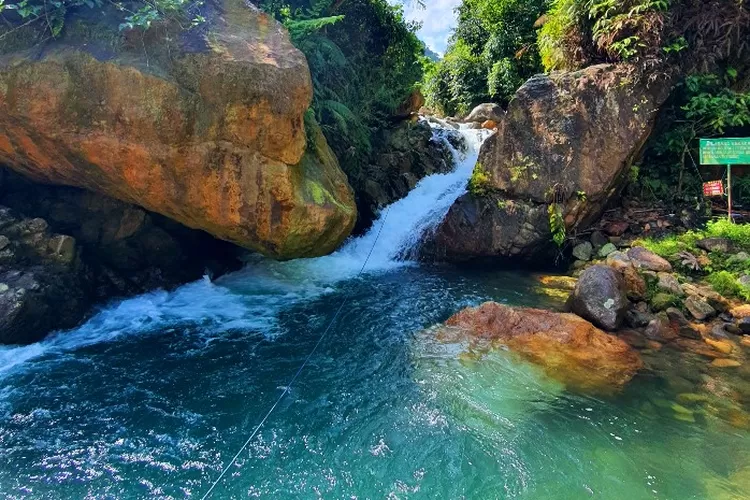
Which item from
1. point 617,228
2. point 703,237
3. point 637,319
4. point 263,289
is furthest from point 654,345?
point 263,289

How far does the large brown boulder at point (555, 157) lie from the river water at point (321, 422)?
155 inches

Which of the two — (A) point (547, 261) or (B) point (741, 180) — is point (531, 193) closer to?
(A) point (547, 261)

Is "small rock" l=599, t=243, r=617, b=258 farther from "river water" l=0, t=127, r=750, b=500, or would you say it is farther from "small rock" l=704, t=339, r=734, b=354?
"river water" l=0, t=127, r=750, b=500

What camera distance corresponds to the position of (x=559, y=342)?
6387mm

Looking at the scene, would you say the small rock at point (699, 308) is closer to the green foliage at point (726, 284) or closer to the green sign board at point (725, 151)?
the green foliage at point (726, 284)

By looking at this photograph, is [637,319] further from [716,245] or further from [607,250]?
[716,245]

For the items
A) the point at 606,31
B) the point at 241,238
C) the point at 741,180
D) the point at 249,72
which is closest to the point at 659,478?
the point at 241,238

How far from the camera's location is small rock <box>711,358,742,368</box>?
19.9 ft

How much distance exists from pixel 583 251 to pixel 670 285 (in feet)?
7.70

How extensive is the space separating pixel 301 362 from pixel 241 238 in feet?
7.38

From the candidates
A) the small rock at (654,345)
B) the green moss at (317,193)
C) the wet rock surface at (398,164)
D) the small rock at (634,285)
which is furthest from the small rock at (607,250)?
the green moss at (317,193)

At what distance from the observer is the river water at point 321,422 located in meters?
3.94

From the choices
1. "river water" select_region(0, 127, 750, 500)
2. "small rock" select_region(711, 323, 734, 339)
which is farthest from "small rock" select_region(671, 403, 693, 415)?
"small rock" select_region(711, 323, 734, 339)

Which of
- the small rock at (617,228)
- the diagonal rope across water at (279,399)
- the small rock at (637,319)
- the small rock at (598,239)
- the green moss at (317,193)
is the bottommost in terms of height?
the small rock at (637,319)
